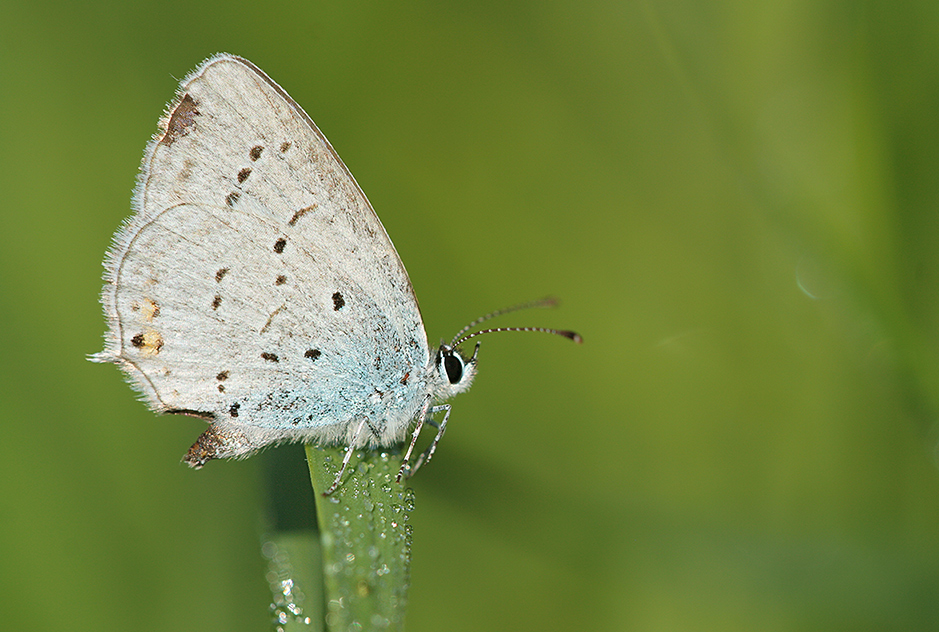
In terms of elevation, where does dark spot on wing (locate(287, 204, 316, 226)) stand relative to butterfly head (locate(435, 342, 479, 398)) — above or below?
above

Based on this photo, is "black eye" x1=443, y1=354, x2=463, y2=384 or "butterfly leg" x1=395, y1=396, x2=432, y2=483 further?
"black eye" x1=443, y1=354, x2=463, y2=384

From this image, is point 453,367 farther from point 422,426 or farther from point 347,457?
point 347,457

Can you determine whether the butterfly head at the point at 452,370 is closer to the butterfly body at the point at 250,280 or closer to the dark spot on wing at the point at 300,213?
the butterfly body at the point at 250,280

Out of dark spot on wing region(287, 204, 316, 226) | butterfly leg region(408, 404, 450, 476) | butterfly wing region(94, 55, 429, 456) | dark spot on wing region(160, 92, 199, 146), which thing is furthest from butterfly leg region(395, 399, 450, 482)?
dark spot on wing region(160, 92, 199, 146)

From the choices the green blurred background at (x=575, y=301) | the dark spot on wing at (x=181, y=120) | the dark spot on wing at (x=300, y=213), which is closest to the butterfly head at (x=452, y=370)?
the green blurred background at (x=575, y=301)

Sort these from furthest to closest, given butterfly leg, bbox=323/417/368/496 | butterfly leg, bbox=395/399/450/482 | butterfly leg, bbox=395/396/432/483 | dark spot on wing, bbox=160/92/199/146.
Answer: butterfly leg, bbox=395/399/450/482 → butterfly leg, bbox=395/396/432/483 → dark spot on wing, bbox=160/92/199/146 → butterfly leg, bbox=323/417/368/496

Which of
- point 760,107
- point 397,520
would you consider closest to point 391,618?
point 397,520

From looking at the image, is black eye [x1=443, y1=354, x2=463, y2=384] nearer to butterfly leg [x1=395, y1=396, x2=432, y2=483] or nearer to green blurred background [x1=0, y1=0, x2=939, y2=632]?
butterfly leg [x1=395, y1=396, x2=432, y2=483]
